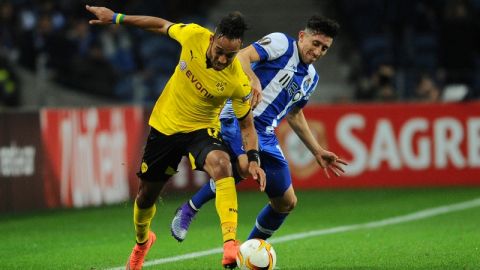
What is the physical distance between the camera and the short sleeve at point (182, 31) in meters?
8.01

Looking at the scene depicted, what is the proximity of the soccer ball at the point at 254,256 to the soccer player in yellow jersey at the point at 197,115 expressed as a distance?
0.18 m

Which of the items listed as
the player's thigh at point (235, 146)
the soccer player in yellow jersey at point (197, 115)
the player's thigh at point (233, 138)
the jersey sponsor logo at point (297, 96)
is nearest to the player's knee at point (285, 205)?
the player's thigh at point (235, 146)

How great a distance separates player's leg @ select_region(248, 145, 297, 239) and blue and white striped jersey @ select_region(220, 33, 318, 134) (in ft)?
0.79

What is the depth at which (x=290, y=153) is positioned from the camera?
17.0m

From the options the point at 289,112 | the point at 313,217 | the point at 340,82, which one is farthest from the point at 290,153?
the point at 289,112

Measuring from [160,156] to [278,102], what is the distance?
4.61 feet

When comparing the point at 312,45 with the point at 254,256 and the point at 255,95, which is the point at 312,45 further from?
the point at 254,256

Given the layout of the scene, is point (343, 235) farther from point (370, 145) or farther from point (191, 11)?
point (191, 11)

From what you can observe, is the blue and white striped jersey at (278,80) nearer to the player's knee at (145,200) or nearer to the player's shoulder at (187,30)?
the player's shoulder at (187,30)

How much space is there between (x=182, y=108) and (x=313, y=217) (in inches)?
219

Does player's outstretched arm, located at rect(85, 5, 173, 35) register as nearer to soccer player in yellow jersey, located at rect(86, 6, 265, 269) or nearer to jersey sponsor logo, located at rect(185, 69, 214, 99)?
soccer player in yellow jersey, located at rect(86, 6, 265, 269)

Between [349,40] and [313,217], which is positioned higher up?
[313,217]

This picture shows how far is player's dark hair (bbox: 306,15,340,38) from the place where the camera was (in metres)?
8.64

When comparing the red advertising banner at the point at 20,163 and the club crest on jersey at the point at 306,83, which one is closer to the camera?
the club crest on jersey at the point at 306,83
